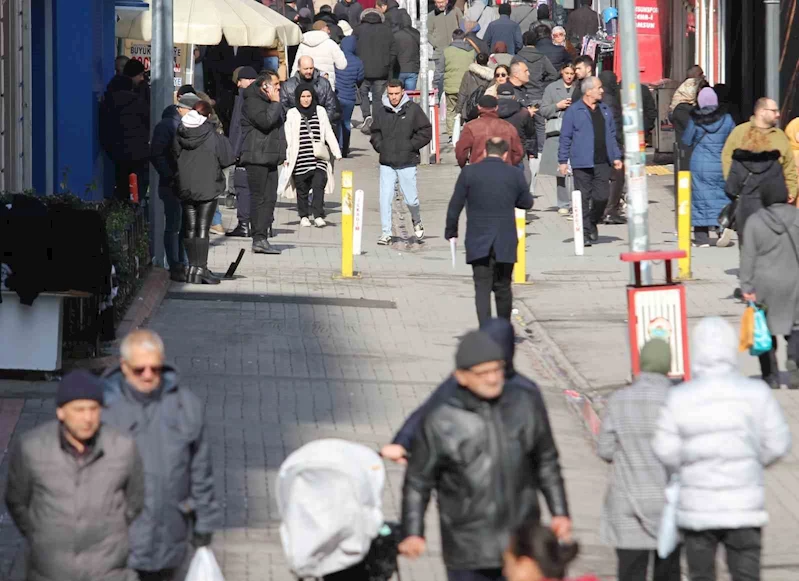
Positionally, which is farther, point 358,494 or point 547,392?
point 547,392

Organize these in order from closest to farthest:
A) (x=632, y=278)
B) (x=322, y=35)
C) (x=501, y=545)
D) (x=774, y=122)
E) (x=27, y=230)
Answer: (x=501, y=545) < (x=27, y=230) < (x=632, y=278) < (x=774, y=122) < (x=322, y=35)

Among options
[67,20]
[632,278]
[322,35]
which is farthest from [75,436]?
[322,35]

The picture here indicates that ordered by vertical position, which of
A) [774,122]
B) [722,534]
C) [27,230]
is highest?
[774,122]

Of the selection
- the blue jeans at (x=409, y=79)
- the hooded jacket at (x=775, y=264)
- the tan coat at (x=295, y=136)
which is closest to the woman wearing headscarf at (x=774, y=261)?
the hooded jacket at (x=775, y=264)

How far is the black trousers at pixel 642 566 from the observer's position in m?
6.98

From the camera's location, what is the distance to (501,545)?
603 centimetres

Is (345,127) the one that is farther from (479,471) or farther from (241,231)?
(479,471)

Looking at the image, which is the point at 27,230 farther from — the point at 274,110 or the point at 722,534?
the point at 274,110

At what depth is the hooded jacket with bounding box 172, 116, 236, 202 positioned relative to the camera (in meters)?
16.1

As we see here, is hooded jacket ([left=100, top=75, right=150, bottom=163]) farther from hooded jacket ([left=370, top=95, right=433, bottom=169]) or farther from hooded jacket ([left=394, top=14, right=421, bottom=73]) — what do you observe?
hooded jacket ([left=394, top=14, right=421, bottom=73])

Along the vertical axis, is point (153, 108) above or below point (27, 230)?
above

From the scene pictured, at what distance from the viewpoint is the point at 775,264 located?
11.9 metres

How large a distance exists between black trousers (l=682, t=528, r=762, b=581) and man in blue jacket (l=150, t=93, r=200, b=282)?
33.4 feet

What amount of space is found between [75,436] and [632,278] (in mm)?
6658
